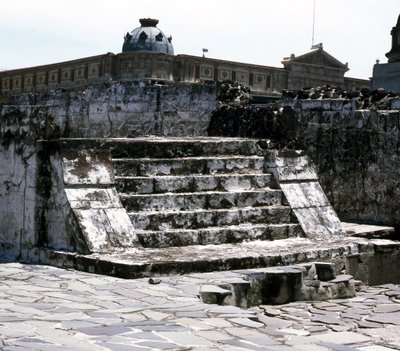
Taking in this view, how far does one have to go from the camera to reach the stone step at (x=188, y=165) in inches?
300

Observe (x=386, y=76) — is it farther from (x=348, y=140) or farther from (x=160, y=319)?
(x=160, y=319)

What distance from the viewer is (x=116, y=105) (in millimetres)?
13547

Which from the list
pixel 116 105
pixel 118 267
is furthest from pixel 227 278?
pixel 116 105

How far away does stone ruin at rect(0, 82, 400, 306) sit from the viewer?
259 inches

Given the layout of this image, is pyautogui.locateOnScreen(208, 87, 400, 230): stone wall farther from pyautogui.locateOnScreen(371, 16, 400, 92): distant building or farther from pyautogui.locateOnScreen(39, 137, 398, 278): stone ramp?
pyautogui.locateOnScreen(371, 16, 400, 92): distant building

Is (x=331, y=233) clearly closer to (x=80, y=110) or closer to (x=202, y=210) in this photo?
(x=202, y=210)

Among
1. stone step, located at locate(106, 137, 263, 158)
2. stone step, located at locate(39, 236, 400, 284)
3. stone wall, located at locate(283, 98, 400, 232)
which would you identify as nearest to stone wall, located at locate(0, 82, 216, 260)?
stone step, located at locate(39, 236, 400, 284)

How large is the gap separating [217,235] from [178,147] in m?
1.17

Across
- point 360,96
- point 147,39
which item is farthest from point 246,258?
point 147,39

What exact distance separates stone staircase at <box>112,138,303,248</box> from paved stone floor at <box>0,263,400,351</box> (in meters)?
1.05

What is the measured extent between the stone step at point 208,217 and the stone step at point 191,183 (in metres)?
0.31

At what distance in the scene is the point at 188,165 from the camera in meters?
7.92

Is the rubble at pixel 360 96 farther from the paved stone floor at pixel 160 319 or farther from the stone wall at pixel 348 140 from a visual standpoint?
the paved stone floor at pixel 160 319

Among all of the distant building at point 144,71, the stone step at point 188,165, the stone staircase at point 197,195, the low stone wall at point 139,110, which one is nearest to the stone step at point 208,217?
the stone staircase at point 197,195
